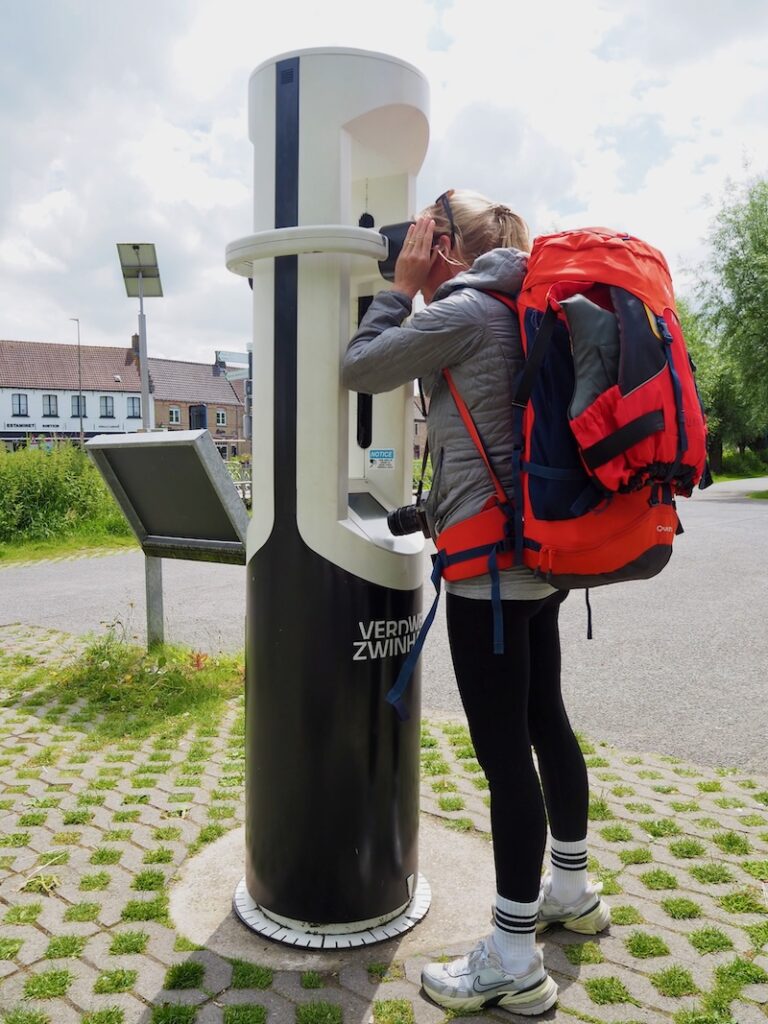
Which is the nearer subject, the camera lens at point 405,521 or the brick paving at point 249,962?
the brick paving at point 249,962

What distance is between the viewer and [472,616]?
228cm

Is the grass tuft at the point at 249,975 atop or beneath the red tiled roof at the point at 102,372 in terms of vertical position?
beneath

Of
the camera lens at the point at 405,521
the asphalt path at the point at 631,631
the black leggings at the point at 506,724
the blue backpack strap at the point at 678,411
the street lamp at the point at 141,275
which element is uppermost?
the street lamp at the point at 141,275

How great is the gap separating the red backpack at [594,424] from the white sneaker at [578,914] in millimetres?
1049

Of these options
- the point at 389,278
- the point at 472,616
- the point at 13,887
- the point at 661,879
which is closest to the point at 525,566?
the point at 472,616

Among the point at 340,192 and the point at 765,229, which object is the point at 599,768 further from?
the point at 765,229

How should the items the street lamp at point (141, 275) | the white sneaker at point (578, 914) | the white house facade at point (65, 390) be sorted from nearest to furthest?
the white sneaker at point (578, 914)
the street lamp at point (141, 275)
the white house facade at point (65, 390)

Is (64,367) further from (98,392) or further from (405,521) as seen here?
(405,521)

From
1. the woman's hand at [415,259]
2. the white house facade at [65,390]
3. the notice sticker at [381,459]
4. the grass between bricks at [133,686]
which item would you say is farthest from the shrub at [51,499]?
the white house facade at [65,390]

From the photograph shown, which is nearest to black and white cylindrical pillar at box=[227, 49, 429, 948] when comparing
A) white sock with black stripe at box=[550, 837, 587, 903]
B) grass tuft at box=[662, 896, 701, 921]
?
white sock with black stripe at box=[550, 837, 587, 903]

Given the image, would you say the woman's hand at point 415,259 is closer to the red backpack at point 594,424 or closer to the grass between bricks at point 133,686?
the red backpack at point 594,424

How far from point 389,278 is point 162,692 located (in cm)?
342

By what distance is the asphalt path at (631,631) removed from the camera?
4.91 metres

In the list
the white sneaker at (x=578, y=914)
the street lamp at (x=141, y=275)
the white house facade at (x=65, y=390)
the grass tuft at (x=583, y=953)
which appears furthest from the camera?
the white house facade at (x=65, y=390)
